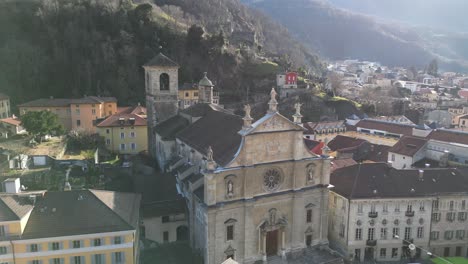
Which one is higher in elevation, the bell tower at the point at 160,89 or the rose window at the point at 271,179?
the bell tower at the point at 160,89

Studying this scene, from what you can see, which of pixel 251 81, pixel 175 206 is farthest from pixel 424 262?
pixel 251 81

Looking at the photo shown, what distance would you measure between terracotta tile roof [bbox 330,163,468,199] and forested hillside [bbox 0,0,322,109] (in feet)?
186

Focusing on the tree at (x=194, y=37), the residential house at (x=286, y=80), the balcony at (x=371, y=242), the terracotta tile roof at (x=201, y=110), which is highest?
the tree at (x=194, y=37)

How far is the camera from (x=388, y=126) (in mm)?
72688

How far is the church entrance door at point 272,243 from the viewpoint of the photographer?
36.0 metres

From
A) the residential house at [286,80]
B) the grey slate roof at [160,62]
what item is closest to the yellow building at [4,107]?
the grey slate roof at [160,62]

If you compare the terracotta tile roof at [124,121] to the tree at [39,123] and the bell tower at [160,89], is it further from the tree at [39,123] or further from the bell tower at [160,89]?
the tree at [39,123]

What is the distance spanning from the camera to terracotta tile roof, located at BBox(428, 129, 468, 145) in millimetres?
54081

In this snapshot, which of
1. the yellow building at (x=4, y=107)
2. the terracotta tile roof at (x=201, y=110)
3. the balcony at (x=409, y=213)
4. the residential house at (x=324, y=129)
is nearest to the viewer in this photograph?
the balcony at (x=409, y=213)

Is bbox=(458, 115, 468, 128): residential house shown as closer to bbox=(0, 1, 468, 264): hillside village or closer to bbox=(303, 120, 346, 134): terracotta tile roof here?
bbox=(303, 120, 346, 134): terracotta tile roof

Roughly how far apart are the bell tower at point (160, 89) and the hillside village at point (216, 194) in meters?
0.14

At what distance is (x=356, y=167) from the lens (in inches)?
1609

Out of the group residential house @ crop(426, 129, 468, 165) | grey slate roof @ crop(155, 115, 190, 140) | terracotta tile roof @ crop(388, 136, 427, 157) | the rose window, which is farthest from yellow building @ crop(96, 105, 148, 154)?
residential house @ crop(426, 129, 468, 165)

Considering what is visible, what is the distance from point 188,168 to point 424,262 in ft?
80.9
